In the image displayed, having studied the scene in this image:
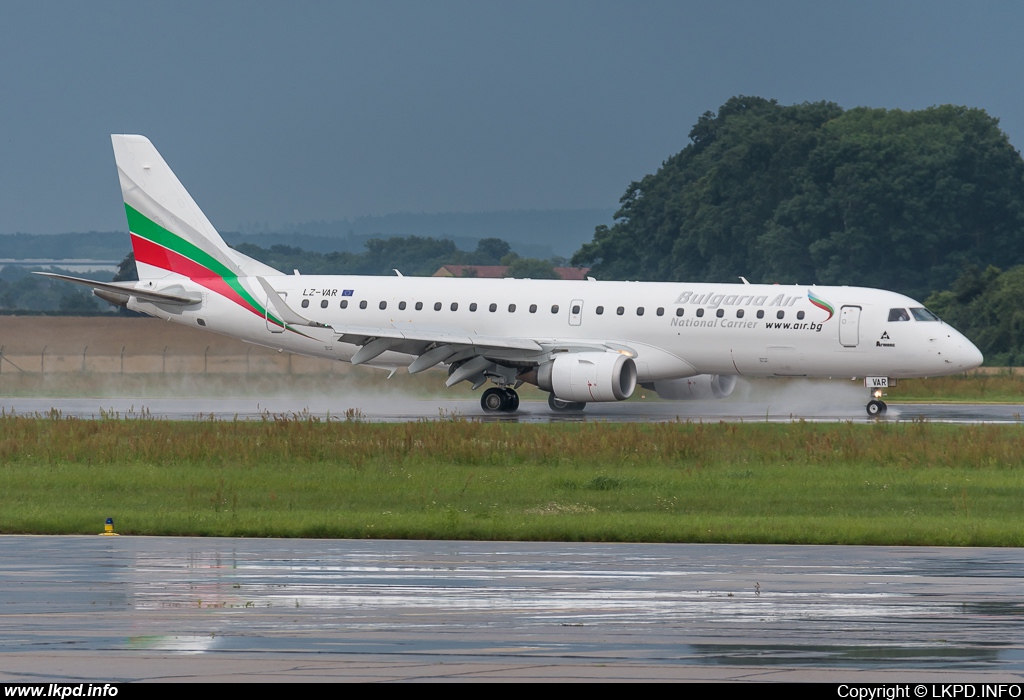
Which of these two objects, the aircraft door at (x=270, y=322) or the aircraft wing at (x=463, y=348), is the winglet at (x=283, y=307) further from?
the aircraft wing at (x=463, y=348)

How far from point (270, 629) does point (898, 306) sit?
2791cm

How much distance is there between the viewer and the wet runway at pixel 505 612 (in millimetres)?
9586

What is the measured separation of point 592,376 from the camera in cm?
3566

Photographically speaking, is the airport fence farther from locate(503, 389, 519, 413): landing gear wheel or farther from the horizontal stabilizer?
locate(503, 389, 519, 413): landing gear wheel

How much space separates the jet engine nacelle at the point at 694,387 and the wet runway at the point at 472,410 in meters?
0.44

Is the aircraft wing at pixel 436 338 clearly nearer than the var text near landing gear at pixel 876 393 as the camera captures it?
No

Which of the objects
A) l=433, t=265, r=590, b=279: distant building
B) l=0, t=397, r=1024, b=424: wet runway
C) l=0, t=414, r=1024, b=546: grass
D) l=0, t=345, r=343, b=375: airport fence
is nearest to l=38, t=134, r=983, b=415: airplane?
l=0, t=397, r=1024, b=424: wet runway

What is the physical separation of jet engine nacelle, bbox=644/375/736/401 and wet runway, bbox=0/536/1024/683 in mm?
22537

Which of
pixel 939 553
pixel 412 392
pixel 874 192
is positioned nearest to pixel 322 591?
pixel 939 553

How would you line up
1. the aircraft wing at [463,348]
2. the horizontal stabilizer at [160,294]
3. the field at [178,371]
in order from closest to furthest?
the aircraft wing at [463,348], the horizontal stabilizer at [160,294], the field at [178,371]

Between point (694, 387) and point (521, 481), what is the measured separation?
55.1 ft

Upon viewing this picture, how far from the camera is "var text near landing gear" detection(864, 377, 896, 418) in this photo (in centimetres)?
3634

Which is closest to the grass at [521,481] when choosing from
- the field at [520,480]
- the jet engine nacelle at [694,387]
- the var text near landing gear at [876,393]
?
the field at [520,480]

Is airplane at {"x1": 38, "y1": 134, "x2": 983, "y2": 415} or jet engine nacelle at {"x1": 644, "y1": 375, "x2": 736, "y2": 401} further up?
airplane at {"x1": 38, "y1": 134, "x2": 983, "y2": 415}
